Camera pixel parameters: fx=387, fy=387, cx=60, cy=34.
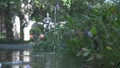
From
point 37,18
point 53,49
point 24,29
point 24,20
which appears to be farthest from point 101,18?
point 24,29

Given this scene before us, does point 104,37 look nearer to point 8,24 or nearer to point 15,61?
point 15,61

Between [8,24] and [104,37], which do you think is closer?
[104,37]

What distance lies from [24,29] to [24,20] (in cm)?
174

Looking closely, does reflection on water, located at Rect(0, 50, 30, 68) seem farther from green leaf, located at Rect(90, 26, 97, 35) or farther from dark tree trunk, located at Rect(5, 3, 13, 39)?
dark tree trunk, located at Rect(5, 3, 13, 39)

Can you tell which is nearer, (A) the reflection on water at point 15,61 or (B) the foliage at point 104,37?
(B) the foliage at point 104,37

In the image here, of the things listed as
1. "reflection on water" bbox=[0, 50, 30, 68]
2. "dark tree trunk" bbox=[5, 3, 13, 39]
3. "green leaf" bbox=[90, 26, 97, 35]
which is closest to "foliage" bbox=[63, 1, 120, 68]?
"green leaf" bbox=[90, 26, 97, 35]

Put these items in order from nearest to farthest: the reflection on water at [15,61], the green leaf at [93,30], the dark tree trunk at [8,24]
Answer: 1. the green leaf at [93,30]
2. the reflection on water at [15,61]
3. the dark tree trunk at [8,24]

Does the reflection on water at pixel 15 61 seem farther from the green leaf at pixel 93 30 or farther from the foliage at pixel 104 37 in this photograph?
the green leaf at pixel 93 30

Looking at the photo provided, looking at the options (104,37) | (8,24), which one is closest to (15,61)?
(104,37)

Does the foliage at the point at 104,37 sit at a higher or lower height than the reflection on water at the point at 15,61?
higher

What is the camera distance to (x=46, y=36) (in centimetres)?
1309

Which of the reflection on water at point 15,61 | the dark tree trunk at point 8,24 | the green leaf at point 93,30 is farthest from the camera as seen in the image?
the dark tree trunk at point 8,24

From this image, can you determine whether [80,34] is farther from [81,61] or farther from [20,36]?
[20,36]

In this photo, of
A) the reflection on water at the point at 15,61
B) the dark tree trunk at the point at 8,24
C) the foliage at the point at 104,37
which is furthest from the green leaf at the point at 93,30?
the dark tree trunk at the point at 8,24
